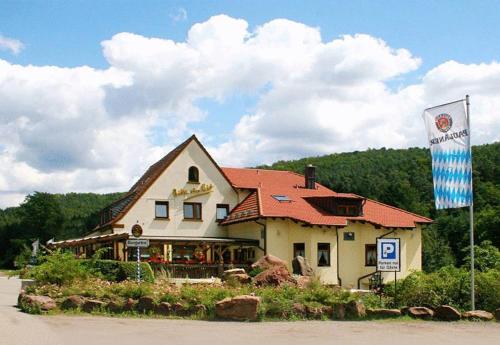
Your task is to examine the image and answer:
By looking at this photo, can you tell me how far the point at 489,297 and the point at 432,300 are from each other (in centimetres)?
163

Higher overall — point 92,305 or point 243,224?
point 243,224

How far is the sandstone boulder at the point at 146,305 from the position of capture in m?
17.1

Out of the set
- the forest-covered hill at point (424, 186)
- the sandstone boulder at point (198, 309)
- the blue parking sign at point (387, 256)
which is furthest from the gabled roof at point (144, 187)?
the forest-covered hill at point (424, 186)

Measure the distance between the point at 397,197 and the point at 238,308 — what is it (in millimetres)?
59521

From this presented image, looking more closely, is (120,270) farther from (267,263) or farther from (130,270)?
(267,263)

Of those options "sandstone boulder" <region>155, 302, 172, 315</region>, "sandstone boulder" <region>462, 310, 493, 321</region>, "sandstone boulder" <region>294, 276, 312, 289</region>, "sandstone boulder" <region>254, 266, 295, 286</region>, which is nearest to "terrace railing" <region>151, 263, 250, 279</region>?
"sandstone boulder" <region>254, 266, 295, 286</region>

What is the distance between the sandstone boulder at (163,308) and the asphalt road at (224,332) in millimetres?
791

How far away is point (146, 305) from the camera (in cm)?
1720

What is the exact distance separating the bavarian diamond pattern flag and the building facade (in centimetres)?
1787

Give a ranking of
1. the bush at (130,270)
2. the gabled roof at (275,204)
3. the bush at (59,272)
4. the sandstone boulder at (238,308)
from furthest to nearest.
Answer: the gabled roof at (275,204) < the bush at (130,270) < the bush at (59,272) < the sandstone boulder at (238,308)

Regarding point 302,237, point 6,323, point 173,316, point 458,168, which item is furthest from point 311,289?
point 302,237

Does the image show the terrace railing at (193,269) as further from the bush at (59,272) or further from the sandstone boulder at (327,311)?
the sandstone boulder at (327,311)

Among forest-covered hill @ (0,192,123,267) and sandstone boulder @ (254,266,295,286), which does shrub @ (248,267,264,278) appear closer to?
sandstone boulder @ (254,266,295,286)

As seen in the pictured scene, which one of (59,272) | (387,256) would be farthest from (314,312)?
(59,272)
